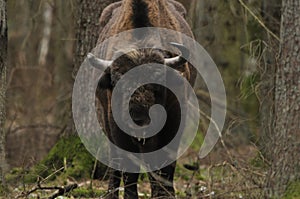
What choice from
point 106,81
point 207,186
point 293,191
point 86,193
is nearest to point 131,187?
point 86,193

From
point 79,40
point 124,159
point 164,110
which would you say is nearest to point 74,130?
point 79,40

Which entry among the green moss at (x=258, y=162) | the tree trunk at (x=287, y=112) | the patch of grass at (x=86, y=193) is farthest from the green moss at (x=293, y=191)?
the patch of grass at (x=86, y=193)

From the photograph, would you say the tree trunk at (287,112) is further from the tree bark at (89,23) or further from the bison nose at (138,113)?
the tree bark at (89,23)

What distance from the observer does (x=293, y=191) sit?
23.5 ft

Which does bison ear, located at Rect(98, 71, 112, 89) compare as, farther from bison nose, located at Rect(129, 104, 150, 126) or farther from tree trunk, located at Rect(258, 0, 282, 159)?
tree trunk, located at Rect(258, 0, 282, 159)

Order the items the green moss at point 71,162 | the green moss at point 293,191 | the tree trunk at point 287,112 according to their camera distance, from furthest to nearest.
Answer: the green moss at point 71,162, the tree trunk at point 287,112, the green moss at point 293,191

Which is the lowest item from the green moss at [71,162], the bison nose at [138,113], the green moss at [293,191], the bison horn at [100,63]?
the green moss at [71,162]

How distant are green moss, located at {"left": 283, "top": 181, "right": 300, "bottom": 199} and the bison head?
1740mm

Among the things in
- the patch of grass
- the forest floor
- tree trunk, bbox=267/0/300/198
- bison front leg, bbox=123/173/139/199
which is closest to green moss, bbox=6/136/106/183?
the forest floor

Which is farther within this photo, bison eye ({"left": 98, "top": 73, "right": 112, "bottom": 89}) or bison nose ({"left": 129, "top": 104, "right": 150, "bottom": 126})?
bison eye ({"left": 98, "top": 73, "right": 112, "bottom": 89})

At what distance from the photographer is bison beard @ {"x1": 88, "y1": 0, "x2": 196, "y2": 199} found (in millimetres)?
7980

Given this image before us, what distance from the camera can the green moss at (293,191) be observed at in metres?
7.10

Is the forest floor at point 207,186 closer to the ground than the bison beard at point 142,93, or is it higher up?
closer to the ground

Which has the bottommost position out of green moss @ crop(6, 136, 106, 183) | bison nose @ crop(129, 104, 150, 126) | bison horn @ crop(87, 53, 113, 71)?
green moss @ crop(6, 136, 106, 183)
